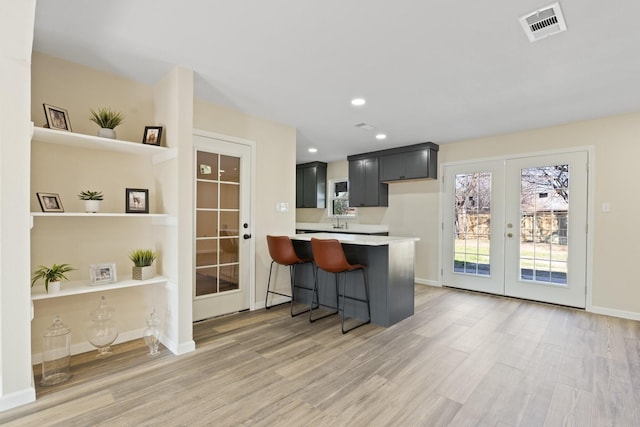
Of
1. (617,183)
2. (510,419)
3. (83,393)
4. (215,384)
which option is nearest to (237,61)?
(215,384)

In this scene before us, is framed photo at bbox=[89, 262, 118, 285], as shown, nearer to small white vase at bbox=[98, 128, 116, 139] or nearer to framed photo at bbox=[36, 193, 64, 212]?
framed photo at bbox=[36, 193, 64, 212]

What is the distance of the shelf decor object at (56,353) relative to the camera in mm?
2342

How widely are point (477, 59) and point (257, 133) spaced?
2604mm

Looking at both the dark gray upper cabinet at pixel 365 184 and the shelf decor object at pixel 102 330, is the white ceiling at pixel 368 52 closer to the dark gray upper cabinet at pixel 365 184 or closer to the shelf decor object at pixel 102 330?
the shelf decor object at pixel 102 330

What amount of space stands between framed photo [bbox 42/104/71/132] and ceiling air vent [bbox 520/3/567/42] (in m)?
3.36

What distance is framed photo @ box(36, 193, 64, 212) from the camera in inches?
93.0

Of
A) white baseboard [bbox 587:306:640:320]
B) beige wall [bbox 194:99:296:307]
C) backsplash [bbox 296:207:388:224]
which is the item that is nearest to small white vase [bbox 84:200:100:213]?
beige wall [bbox 194:99:296:307]

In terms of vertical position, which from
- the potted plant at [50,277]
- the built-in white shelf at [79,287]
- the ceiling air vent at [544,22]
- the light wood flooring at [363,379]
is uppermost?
the ceiling air vent at [544,22]

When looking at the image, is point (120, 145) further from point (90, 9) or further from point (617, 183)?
point (617, 183)

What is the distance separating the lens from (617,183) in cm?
394

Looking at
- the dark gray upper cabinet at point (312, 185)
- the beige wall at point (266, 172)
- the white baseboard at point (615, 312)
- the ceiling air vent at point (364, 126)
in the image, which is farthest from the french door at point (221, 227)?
the white baseboard at point (615, 312)

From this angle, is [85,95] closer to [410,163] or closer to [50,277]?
[50,277]

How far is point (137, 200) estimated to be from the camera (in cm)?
285

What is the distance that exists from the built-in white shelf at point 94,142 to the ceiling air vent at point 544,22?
9.30 ft
